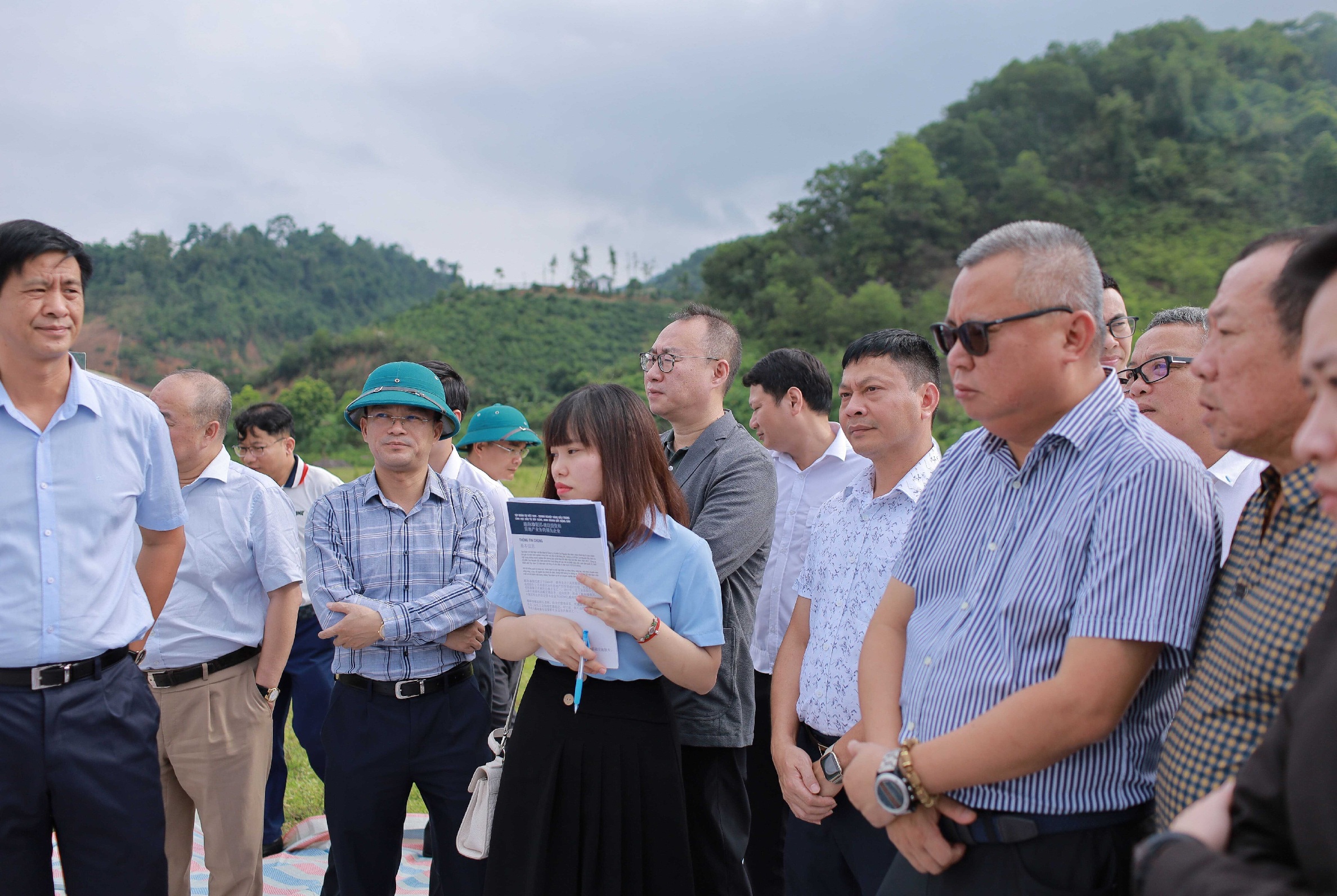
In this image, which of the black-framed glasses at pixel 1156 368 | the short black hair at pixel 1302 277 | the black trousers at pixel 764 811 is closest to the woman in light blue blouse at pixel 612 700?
the black trousers at pixel 764 811

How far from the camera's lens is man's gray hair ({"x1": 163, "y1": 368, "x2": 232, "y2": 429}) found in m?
3.70

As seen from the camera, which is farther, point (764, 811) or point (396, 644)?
point (764, 811)

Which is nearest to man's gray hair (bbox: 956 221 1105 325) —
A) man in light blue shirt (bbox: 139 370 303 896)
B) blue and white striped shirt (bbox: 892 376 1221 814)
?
blue and white striped shirt (bbox: 892 376 1221 814)

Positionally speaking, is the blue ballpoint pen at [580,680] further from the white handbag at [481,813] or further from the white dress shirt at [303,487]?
the white dress shirt at [303,487]

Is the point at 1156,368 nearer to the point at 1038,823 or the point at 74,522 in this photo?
the point at 1038,823

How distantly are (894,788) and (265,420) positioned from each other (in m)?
4.57

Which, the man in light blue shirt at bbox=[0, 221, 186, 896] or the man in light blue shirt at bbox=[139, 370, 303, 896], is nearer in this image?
the man in light blue shirt at bbox=[0, 221, 186, 896]

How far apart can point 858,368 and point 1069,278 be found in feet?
3.83

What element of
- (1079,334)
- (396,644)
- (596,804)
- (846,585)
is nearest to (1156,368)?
(846,585)

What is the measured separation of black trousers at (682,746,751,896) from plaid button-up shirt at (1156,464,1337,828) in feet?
5.31

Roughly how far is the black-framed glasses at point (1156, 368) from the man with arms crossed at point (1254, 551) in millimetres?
1483

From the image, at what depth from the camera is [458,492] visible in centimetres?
330

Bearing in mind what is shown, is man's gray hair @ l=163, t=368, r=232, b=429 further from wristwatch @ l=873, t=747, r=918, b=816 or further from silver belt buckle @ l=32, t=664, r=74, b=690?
wristwatch @ l=873, t=747, r=918, b=816

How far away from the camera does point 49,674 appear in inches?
94.2
